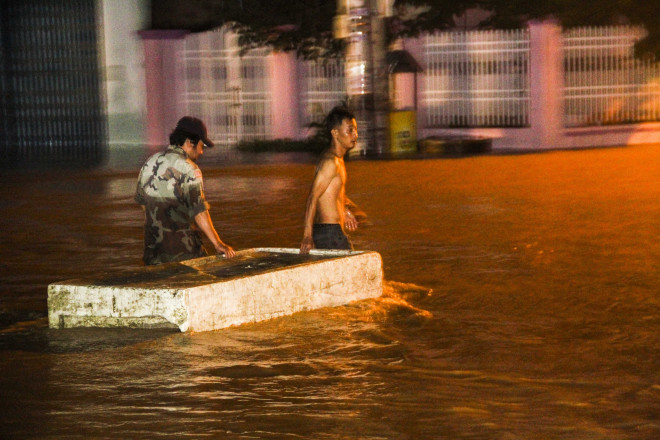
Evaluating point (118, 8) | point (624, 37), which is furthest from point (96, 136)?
point (624, 37)

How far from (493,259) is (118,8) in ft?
59.0

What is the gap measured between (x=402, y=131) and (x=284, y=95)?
3778 mm

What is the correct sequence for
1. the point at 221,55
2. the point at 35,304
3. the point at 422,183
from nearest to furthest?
the point at 35,304, the point at 422,183, the point at 221,55

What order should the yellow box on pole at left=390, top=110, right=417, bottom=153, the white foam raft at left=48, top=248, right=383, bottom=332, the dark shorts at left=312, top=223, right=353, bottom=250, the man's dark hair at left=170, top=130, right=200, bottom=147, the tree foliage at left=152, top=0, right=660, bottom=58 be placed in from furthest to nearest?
the tree foliage at left=152, top=0, right=660, bottom=58, the yellow box on pole at left=390, top=110, right=417, bottom=153, the dark shorts at left=312, top=223, right=353, bottom=250, the man's dark hair at left=170, top=130, right=200, bottom=147, the white foam raft at left=48, top=248, right=383, bottom=332

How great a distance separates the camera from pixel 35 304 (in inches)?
355

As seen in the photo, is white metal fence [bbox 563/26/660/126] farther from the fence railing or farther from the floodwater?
the floodwater

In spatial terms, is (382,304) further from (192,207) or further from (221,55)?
(221,55)

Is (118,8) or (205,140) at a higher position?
(118,8)

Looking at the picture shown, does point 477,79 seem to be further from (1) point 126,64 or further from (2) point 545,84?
(1) point 126,64

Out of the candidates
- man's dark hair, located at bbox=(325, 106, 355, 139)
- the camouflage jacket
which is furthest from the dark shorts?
the camouflage jacket

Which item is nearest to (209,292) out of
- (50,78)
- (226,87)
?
(226,87)

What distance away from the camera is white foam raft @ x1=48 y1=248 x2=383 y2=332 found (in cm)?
766

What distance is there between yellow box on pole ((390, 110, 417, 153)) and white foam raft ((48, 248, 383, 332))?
14168 mm

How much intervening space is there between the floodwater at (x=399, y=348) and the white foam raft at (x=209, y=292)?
10 centimetres
